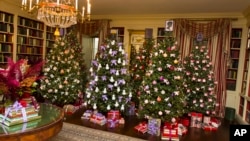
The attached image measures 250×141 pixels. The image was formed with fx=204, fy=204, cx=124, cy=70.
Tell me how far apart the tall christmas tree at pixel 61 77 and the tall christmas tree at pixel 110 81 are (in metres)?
0.93

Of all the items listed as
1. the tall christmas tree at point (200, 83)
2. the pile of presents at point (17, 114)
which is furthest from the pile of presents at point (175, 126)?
the pile of presents at point (17, 114)

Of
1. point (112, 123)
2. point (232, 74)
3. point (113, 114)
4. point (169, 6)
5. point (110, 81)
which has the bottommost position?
point (112, 123)

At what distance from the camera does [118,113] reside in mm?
4164

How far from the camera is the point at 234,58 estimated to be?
541cm

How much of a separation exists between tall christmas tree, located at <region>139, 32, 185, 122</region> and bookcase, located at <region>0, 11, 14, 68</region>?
361cm

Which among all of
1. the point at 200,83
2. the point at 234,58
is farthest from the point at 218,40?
the point at 200,83

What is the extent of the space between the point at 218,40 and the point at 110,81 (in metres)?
3.27

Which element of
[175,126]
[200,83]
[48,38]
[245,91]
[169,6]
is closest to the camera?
[175,126]

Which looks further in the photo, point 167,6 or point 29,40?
point 29,40

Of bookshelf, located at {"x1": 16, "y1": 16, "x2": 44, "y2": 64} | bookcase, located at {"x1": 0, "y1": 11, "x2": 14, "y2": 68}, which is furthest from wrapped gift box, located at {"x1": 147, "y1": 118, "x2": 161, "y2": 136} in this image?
bookshelf, located at {"x1": 16, "y1": 16, "x2": 44, "y2": 64}

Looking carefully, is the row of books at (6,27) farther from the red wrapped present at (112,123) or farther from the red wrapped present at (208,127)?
the red wrapped present at (208,127)

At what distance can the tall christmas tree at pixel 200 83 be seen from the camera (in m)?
4.55

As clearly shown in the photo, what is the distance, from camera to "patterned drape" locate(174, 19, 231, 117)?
17.5ft

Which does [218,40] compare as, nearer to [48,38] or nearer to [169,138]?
[169,138]
